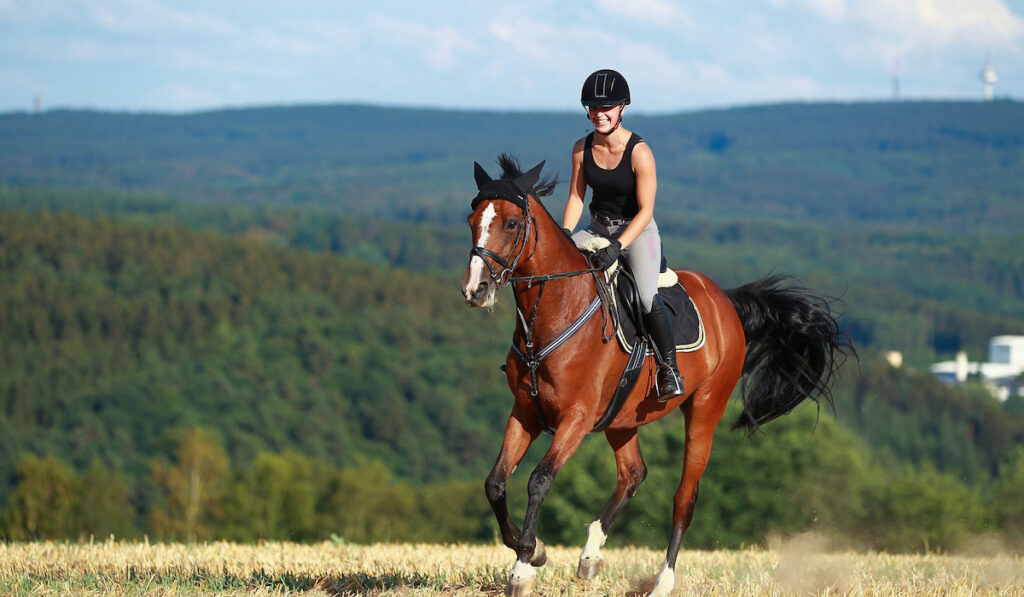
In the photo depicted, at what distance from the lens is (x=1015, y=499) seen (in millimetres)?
56156

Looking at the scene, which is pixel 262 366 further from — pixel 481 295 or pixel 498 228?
pixel 481 295

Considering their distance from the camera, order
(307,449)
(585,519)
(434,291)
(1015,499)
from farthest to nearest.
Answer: (434,291) → (307,449) → (1015,499) → (585,519)

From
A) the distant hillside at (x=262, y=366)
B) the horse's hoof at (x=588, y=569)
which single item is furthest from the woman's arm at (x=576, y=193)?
the distant hillside at (x=262, y=366)

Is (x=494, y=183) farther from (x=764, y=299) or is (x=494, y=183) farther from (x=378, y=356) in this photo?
(x=378, y=356)

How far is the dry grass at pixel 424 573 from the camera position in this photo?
823cm

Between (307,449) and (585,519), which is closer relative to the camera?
(585,519)

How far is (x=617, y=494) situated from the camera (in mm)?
9766

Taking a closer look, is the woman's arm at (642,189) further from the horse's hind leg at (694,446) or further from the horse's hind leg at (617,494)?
the horse's hind leg at (694,446)

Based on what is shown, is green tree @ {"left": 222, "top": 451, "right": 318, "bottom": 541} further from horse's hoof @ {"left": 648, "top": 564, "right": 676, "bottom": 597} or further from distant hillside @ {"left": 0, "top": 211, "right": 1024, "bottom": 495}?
horse's hoof @ {"left": 648, "top": 564, "right": 676, "bottom": 597}

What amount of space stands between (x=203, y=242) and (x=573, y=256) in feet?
613

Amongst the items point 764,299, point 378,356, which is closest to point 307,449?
point 378,356

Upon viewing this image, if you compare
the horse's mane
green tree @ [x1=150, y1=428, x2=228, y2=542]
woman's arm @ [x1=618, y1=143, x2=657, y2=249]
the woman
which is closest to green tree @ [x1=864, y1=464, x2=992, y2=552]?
green tree @ [x1=150, y1=428, x2=228, y2=542]

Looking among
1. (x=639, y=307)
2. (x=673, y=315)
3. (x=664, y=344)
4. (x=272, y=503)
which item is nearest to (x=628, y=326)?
(x=639, y=307)

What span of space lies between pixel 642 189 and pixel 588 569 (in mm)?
2854
